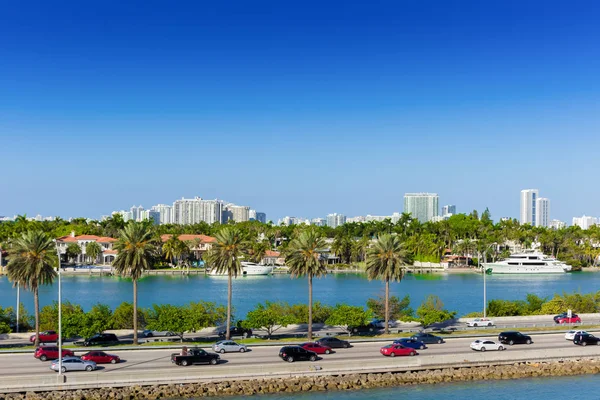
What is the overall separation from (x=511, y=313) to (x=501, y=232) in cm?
12437

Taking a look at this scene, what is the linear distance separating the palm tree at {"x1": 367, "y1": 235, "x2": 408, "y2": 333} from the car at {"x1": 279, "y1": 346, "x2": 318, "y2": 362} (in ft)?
41.8

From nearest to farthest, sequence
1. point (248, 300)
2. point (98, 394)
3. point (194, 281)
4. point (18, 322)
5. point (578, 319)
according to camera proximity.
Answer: point (98, 394) → point (18, 322) → point (578, 319) → point (248, 300) → point (194, 281)

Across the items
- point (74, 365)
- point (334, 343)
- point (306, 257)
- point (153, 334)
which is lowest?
point (153, 334)

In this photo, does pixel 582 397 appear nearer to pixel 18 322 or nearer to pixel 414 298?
pixel 18 322

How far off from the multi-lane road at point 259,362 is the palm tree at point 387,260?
6.86m

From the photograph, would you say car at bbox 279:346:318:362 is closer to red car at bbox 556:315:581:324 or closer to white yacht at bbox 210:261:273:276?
red car at bbox 556:315:581:324

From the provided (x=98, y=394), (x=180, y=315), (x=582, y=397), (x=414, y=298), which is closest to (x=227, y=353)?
(x=180, y=315)

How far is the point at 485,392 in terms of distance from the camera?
37406mm

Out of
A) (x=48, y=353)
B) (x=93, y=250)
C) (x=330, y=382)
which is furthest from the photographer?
(x=93, y=250)

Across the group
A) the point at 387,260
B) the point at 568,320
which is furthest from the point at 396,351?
the point at 568,320

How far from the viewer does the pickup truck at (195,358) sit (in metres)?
37.8

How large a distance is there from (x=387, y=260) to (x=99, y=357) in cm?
2453

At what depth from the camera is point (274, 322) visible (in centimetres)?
4906

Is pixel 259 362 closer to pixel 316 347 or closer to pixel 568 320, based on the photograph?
pixel 316 347
